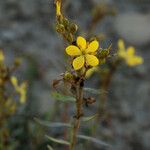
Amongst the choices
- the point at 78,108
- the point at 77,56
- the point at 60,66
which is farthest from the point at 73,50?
the point at 60,66

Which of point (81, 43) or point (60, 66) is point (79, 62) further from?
point (60, 66)

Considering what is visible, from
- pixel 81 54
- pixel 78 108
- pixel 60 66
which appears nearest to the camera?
pixel 81 54

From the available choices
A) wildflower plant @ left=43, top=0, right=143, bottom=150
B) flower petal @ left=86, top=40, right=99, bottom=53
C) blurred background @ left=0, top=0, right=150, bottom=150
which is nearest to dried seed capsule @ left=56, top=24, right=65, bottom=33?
wildflower plant @ left=43, top=0, right=143, bottom=150

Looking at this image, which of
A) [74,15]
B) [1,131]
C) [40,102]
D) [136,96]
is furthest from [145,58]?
[1,131]

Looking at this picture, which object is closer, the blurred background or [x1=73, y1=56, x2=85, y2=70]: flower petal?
[x1=73, y1=56, x2=85, y2=70]: flower petal

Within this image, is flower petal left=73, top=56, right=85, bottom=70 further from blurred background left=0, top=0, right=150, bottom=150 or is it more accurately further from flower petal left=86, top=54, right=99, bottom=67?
blurred background left=0, top=0, right=150, bottom=150

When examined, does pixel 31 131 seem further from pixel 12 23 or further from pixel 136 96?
pixel 12 23

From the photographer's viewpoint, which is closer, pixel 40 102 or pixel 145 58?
pixel 40 102
